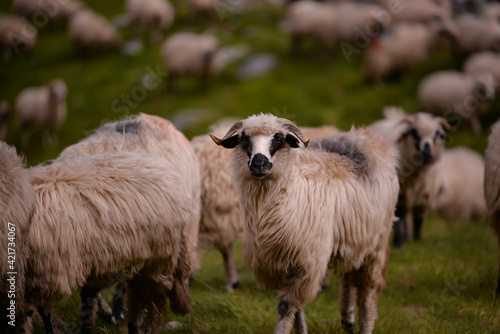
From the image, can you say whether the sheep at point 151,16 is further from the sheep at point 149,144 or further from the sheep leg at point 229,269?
the sheep at point 149,144

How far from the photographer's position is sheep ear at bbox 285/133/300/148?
4215 mm

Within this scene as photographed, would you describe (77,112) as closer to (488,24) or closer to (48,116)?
(48,116)

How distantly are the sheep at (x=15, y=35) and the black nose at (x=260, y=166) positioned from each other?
2076 centimetres

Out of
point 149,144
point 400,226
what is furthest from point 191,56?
point 149,144

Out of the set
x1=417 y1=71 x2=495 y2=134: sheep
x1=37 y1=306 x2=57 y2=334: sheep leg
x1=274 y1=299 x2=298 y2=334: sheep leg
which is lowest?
x1=37 y1=306 x2=57 y2=334: sheep leg

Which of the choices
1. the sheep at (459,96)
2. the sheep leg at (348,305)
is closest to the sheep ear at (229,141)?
the sheep leg at (348,305)

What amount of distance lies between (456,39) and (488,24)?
1.35m

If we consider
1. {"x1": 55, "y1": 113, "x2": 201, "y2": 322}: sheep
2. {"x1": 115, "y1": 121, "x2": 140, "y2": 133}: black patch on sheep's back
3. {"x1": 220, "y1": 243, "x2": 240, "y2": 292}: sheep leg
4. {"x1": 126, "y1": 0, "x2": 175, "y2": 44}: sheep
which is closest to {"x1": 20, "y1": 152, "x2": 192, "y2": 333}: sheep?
{"x1": 55, "y1": 113, "x2": 201, "y2": 322}: sheep

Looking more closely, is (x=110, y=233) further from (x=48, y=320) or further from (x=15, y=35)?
(x=15, y=35)

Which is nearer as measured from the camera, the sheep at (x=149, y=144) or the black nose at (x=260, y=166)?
the black nose at (x=260, y=166)

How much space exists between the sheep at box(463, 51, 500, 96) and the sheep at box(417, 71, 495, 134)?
27 cm

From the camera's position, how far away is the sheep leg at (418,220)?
9.17m

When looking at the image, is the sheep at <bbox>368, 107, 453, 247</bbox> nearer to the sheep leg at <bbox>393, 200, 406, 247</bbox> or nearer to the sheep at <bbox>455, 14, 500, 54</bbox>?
the sheep leg at <bbox>393, 200, 406, 247</bbox>

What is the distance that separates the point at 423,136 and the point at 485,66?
9061mm
